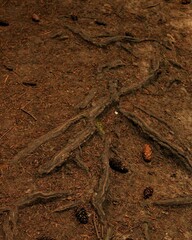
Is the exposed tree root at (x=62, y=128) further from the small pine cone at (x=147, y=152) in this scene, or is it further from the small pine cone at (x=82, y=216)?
the small pine cone at (x=82, y=216)

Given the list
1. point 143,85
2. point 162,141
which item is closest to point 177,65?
point 143,85

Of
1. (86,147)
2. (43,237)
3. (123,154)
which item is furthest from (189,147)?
(43,237)

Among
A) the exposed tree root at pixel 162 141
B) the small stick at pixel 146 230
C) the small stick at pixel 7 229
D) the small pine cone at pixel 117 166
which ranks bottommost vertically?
the small stick at pixel 7 229

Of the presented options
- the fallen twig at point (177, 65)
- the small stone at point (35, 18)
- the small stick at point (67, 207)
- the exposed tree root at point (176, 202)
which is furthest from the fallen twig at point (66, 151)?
the small stone at point (35, 18)

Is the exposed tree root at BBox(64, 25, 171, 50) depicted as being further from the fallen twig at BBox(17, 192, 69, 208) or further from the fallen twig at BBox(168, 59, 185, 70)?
the fallen twig at BBox(17, 192, 69, 208)

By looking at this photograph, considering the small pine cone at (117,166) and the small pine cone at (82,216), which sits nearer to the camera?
the small pine cone at (82,216)

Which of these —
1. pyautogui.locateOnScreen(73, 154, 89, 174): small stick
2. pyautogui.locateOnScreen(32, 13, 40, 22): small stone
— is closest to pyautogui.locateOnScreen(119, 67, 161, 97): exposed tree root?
pyautogui.locateOnScreen(73, 154, 89, 174): small stick

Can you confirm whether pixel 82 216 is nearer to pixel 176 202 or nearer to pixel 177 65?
pixel 176 202
